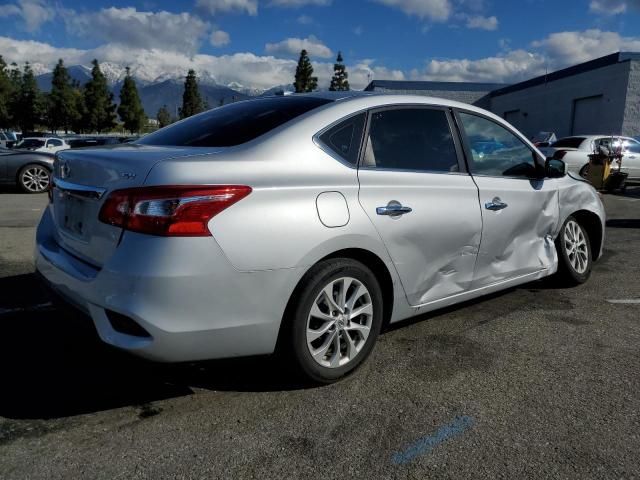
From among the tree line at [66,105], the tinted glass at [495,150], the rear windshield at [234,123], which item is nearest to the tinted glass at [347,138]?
the rear windshield at [234,123]

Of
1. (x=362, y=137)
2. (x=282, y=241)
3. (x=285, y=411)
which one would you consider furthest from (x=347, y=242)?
(x=285, y=411)

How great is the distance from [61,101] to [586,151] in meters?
60.4

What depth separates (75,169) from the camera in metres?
2.81

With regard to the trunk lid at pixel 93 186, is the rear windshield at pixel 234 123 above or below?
above

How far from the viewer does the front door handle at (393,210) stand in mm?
2962

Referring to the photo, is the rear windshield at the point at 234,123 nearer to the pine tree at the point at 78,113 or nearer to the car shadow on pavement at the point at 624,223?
the car shadow on pavement at the point at 624,223

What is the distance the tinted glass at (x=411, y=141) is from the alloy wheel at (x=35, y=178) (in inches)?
443

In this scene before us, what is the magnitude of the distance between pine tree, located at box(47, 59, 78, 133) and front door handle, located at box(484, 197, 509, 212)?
66.5 meters

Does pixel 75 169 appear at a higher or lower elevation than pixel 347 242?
higher

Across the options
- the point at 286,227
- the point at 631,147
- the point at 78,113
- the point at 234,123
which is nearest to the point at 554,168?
the point at 234,123

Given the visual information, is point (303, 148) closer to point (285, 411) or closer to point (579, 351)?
point (285, 411)

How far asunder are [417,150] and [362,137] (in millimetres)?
474

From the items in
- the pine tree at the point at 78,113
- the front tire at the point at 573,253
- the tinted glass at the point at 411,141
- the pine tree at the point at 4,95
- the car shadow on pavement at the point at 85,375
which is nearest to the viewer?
the car shadow on pavement at the point at 85,375

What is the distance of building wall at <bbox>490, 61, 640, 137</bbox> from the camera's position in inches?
1196
